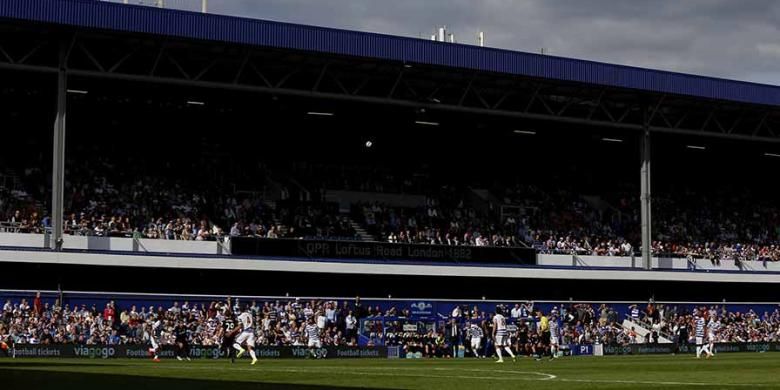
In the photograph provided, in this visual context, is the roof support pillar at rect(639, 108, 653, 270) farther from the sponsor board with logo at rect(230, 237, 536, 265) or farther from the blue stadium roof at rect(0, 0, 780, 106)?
the sponsor board with logo at rect(230, 237, 536, 265)

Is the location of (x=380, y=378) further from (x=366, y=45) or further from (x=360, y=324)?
(x=366, y=45)

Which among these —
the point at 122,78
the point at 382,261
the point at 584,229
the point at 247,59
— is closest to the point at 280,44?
the point at 247,59

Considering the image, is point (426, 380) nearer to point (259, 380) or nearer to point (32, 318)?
point (259, 380)

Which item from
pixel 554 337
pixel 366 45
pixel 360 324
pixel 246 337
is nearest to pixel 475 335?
pixel 554 337

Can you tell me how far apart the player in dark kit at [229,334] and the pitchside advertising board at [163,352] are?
1006 millimetres

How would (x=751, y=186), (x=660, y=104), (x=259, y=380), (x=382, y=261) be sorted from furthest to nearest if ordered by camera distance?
(x=751, y=186) → (x=660, y=104) → (x=382, y=261) → (x=259, y=380)

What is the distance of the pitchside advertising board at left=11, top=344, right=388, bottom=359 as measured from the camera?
3819cm

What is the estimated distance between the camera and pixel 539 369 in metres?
31.4

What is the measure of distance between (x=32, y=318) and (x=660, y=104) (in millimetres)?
32318

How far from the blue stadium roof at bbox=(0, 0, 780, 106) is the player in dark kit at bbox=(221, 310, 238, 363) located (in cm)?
1125

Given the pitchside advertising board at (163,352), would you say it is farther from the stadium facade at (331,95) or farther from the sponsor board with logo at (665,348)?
the sponsor board with logo at (665,348)

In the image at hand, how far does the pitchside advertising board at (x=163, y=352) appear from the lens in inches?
1503

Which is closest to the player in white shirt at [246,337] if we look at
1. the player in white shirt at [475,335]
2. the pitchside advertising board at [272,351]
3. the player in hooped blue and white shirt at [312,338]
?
the pitchside advertising board at [272,351]

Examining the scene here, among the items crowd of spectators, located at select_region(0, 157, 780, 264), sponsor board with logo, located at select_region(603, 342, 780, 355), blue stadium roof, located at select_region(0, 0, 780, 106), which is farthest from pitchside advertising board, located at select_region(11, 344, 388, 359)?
blue stadium roof, located at select_region(0, 0, 780, 106)
